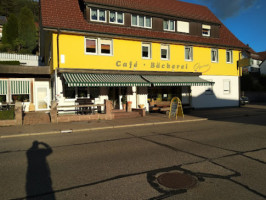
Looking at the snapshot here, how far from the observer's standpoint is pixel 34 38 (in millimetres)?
45625

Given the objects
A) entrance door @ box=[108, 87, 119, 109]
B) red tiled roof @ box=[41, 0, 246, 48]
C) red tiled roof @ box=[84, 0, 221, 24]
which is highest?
red tiled roof @ box=[84, 0, 221, 24]

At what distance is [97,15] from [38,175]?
14.8 m

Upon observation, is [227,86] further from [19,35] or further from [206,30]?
[19,35]

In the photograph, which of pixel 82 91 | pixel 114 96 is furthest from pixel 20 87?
pixel 114 96

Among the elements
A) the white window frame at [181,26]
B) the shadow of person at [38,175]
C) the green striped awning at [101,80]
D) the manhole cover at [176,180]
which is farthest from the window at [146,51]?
the manhole cover at [176,180]

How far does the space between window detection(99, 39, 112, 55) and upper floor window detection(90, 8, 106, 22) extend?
1897 mm

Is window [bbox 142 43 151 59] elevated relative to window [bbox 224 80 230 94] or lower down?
elevated

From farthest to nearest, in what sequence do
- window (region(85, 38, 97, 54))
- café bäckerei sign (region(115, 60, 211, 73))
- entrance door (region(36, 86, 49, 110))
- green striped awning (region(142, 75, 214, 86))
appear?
entrance door (region(36, 86, 49, 110)) → café bäckerei sign (region(115, 60, 211, 73)) → green striped awning (region(142, 75, 214, 86)) → window (region(85, 38, 97, 54))

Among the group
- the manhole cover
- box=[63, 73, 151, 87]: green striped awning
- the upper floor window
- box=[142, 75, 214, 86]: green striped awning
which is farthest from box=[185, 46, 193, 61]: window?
the manhole cover

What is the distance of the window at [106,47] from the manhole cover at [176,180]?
13525mm

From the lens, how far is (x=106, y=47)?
55.4ft

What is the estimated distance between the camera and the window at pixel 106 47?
1669 cm

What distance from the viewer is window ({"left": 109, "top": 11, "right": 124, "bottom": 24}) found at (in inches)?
691

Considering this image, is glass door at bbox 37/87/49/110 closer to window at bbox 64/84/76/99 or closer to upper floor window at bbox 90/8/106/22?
window at bbox 64/84/76/99
